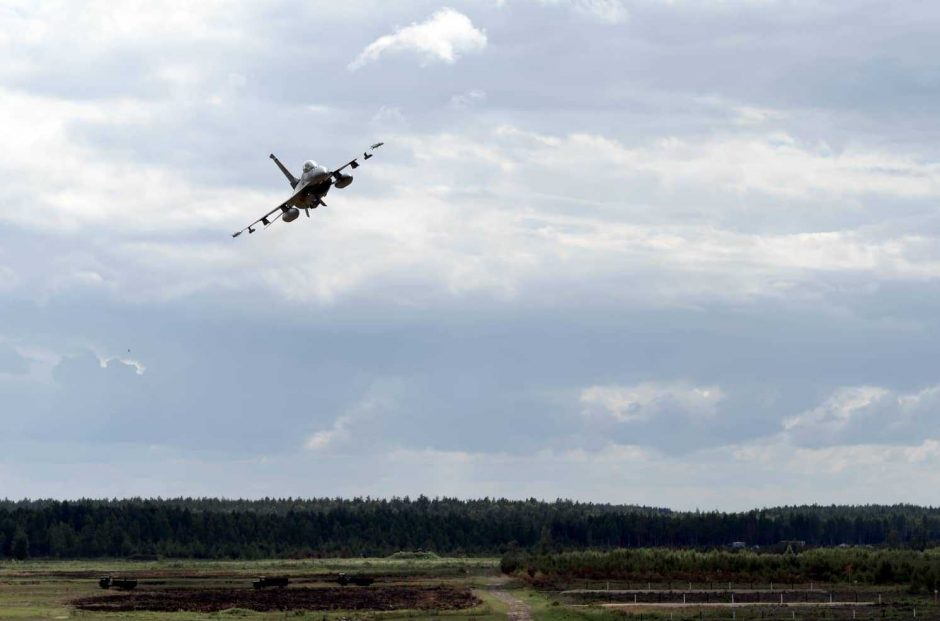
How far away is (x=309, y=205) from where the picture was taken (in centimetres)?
7950

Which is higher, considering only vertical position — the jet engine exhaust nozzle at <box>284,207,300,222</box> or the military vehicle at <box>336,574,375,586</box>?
the jet engine exhaust nozzle at <box>284,207,300,222</box>

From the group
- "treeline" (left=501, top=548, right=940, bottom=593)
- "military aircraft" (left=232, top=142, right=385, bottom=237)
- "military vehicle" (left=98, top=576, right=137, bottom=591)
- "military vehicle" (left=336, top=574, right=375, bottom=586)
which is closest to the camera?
"military aircraft" (left=232, top=142, right=385, bottom=237)

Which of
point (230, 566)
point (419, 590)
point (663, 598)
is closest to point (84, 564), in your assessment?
point (230, 566)

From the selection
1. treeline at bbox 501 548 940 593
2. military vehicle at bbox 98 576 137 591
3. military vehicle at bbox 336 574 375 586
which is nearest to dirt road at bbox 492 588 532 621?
military vehicle at bbox 336 574 375 586

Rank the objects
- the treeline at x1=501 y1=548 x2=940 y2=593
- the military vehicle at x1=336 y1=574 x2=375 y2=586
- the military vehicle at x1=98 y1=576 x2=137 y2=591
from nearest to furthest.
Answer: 1. the military vehicle at x1=98 y1=576 x2=137 y2=591
2. the military vehicle at x1=336 y1=574 x2=375 y2=586
3. the treeline at x1=501 y1=548 x2=940 y2=593

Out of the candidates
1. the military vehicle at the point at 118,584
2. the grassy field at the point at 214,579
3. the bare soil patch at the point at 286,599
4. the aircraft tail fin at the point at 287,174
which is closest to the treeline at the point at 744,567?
the grassy field at the point at 214,579

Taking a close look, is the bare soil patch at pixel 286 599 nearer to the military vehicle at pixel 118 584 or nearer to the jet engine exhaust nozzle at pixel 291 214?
the military vehicle at pixel 118 584

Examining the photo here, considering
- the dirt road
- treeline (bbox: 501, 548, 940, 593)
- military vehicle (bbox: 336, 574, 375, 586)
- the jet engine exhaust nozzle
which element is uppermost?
the jet engine exhaust nozzle

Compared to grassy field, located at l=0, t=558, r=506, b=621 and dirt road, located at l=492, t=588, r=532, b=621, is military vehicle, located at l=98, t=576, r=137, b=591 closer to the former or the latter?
grassy field, located at l=0, t=558, r=506, b=621

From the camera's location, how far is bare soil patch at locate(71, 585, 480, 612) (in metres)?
102

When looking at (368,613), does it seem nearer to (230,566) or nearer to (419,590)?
(419,590)

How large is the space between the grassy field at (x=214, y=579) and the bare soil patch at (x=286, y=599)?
6.20 feet

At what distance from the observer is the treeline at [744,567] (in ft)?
428

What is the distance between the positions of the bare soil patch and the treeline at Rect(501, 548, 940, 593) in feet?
71.2
